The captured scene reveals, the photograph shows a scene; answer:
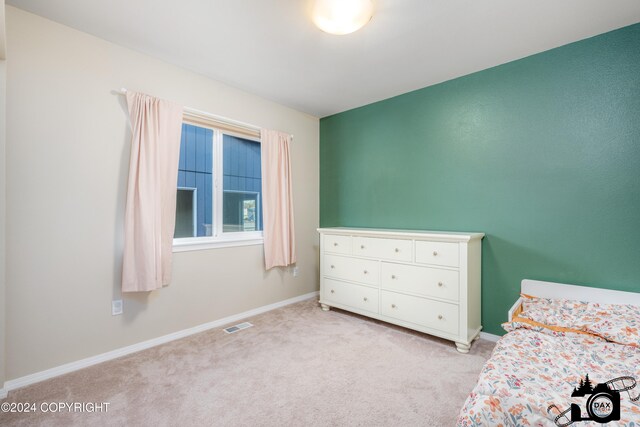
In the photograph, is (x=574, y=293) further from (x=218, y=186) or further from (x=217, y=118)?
(x=217, y=118)

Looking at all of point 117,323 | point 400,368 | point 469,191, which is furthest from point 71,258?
point 469,191

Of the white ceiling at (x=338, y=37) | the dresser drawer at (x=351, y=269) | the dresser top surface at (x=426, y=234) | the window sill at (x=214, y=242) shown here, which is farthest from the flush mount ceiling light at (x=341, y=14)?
the window sill at (x=214, y=242)

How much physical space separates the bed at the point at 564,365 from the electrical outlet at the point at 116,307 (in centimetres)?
241

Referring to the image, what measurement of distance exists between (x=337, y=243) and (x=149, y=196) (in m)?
1.87

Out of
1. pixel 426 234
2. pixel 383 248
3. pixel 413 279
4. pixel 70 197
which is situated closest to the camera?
pixel 70 197

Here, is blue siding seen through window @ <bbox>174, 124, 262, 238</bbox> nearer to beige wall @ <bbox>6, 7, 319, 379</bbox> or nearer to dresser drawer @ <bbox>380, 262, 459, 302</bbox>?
beige wall @ <bbox>6, 7, 319, 379</bbox>

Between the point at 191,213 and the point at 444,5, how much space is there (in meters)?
2.64

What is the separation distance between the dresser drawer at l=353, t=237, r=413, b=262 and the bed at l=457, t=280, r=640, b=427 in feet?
3.03

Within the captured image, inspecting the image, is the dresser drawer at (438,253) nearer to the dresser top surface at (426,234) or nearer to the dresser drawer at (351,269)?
the dresser top surface at (426,234)

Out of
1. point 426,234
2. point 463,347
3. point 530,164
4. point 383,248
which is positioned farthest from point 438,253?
point 530,164

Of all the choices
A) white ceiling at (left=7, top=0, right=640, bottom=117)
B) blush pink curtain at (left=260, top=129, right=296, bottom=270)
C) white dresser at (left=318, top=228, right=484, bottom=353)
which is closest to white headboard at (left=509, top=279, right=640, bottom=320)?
white dresser at (left=318, top=228, right=484, bottom=353)

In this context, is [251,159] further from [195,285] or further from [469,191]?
[469,191]

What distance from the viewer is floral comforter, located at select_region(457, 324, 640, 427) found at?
1082 mm

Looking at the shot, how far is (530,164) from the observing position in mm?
2395
